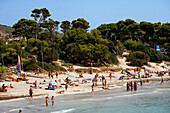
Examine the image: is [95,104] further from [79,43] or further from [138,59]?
[138,59]

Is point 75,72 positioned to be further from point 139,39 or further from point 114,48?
point 139,39

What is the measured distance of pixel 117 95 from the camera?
26.6 m

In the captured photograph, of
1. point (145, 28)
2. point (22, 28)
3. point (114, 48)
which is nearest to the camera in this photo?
point (114, 48)

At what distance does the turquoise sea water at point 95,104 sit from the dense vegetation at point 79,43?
646 inches

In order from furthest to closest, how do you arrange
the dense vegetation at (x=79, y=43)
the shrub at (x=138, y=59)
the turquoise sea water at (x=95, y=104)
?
the shrub at (x=138, y=59)
the dense vegetation at (x=79, y=43)
the turquoise sea water at (x=95, y=104)

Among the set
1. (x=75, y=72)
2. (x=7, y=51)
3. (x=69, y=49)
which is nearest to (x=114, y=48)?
(x=69, y=49)

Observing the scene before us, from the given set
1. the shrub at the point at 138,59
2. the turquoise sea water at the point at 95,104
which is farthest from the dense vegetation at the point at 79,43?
the turquoise sea water at the point at 95,104

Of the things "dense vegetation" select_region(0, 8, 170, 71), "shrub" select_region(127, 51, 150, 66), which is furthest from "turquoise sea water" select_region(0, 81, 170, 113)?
"shrub" select_region(127, 51, 150, 66)

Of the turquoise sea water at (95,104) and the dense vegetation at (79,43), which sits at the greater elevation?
the dense vegetation at (79,43)

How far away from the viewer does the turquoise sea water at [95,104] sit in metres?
18.6

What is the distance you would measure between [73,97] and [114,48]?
128ft

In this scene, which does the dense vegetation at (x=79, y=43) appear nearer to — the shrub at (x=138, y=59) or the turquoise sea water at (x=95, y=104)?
the shrub at (x=138, y=59)

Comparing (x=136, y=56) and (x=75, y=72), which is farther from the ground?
(x=136, y=56)

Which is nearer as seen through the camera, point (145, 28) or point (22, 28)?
point (22, 28)
